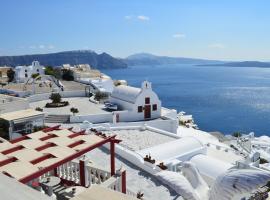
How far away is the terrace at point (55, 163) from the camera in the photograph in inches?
402

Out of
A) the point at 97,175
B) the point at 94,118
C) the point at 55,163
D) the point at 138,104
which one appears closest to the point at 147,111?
the point at 138,104

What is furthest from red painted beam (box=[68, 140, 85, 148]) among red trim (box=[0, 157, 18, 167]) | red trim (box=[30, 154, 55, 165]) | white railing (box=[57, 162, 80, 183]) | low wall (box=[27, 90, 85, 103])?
low wall (box=[27, 90, 85, 103])

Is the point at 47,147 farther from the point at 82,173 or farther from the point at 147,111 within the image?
the point at 147,111

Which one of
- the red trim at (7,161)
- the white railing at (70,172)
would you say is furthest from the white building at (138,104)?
the red trim at (7,161)

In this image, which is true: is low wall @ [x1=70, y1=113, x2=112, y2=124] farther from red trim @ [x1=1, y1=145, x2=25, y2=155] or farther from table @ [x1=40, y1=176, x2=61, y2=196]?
table @ [x1=40, y1=176, x2=61, y2=196]

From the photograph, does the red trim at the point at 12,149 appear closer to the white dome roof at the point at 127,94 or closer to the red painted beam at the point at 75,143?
the red painted beam at the point at 75,143

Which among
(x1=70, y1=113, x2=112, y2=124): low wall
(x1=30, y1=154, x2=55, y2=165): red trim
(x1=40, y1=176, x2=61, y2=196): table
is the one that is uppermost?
(x1=30, y1=154, x2=55, y2=165): red trim

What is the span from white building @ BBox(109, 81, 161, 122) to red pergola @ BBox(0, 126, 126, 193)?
19.2 m

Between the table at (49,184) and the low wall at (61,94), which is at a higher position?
the table at (49,184)

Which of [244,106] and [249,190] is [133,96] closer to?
[249,190]

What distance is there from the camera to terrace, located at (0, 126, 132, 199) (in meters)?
10.2

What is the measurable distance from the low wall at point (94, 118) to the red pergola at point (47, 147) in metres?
16.7

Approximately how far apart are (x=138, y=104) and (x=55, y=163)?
23700mm

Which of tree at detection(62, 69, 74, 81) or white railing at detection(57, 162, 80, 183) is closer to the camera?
white railing at detection(57, 162, 80, 183)
